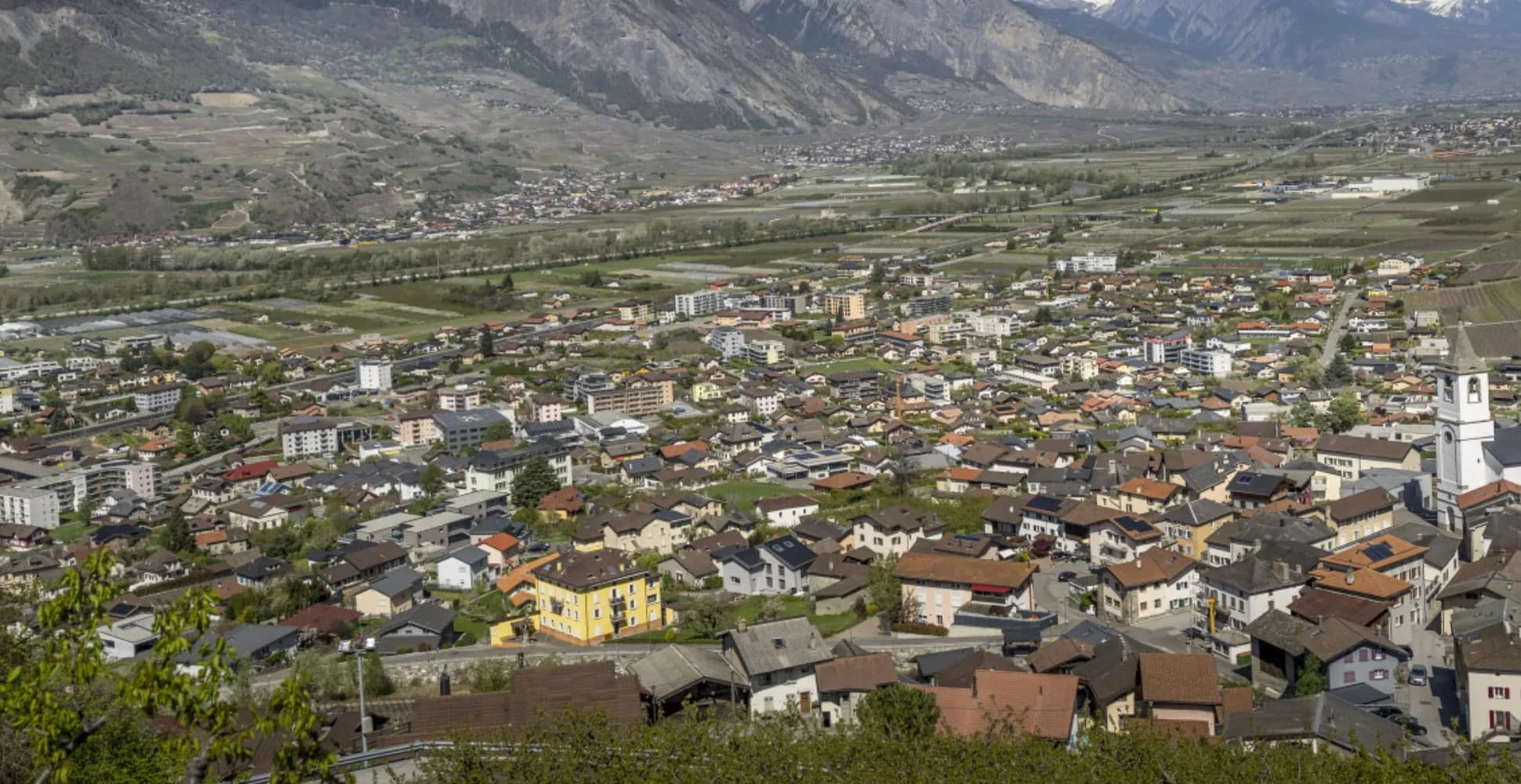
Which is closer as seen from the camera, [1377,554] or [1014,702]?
[1014,702]

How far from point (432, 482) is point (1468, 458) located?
40.3 ft

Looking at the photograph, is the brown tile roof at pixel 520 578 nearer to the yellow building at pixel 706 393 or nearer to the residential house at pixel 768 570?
the residential house at pixel 768 570

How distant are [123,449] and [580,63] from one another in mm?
90733

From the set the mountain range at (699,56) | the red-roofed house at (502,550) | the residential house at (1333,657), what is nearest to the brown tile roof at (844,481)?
the red-roofed house at (502,550)

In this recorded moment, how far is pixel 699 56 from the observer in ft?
367

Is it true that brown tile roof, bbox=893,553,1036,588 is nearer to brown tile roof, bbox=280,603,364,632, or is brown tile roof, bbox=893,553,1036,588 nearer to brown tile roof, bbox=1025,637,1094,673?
brown tile roof, bbox=1025,637,1094,673

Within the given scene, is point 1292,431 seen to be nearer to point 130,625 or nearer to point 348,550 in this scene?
point 348,550

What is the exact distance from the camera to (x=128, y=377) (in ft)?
98.7

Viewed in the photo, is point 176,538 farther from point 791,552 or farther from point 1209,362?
point 1209,362

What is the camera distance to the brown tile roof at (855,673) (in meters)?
10.6

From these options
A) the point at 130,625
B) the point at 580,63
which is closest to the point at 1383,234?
the point at 130,625

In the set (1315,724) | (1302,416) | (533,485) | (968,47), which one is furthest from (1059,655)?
(968,47)

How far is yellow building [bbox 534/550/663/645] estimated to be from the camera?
1311cm

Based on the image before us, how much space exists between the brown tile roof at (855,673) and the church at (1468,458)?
6.25m
